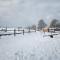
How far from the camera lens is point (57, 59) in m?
2.11

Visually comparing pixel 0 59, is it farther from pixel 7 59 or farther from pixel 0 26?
pixel 0 26

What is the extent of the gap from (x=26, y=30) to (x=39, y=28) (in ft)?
8.42

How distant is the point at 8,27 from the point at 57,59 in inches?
415

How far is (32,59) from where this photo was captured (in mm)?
2123

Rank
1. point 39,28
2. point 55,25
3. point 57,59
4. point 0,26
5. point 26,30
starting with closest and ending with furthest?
1. point 57,59
2. point 0,26
3. point 26,30
4. point 39,28
5. point 55,25

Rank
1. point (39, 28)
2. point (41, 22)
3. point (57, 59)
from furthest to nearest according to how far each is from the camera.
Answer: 1. point (41, 22)
2. point (39, 28)
3. point (57, 59)

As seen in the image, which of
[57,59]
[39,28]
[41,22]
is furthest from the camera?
[41,22]

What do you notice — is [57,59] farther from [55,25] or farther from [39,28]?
[55,25]

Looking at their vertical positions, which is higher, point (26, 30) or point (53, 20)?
point (53, 20)

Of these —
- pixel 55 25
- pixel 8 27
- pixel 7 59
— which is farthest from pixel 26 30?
pixel 7 59

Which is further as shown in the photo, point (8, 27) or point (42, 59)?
point (8, 27)

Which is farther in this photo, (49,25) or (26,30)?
(49,25)

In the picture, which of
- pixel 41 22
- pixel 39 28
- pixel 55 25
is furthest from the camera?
pixel 41 22

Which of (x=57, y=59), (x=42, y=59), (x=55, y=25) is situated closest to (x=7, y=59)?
(x=42, y=59)
